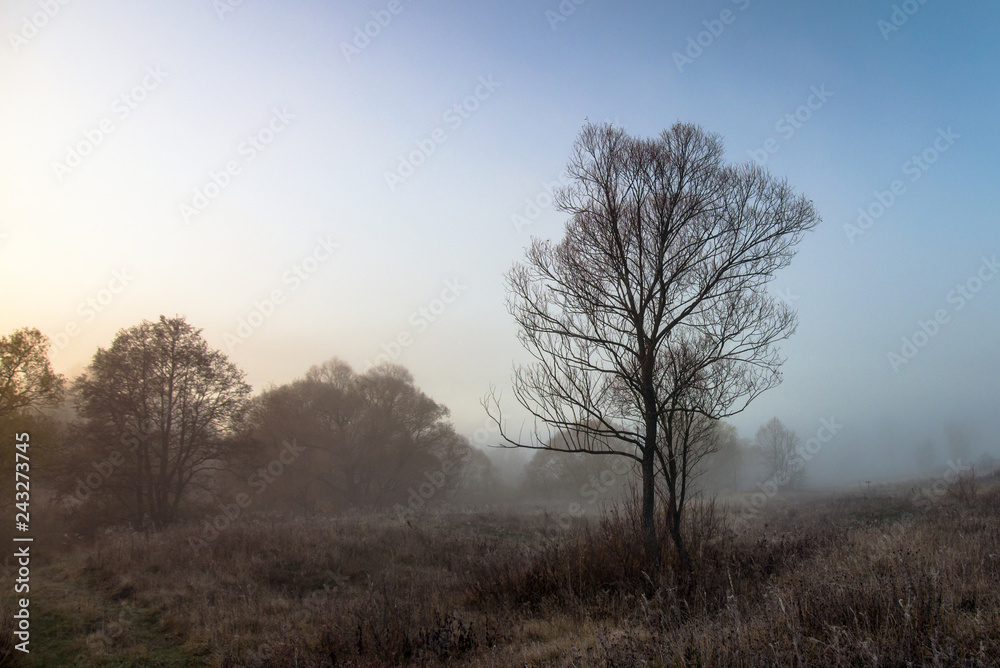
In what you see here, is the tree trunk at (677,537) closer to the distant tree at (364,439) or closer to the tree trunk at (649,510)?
the tree trunk at (649,510)

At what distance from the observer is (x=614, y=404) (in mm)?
8141

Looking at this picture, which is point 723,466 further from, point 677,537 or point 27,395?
point 27,395

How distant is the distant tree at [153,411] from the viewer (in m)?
21.0

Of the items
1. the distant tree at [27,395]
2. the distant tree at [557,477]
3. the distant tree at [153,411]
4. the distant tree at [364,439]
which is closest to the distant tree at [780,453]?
the distant tree at [557,477]

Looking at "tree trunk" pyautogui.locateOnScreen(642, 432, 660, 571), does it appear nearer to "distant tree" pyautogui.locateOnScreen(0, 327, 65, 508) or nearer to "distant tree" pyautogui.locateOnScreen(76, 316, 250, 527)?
"distant tree" pyautogui.locateOnScreen(0, 327, 65, 508)

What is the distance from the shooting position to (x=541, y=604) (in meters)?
6.53

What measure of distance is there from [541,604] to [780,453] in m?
75.5

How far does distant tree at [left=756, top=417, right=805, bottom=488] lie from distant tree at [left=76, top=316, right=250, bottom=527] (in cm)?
6183

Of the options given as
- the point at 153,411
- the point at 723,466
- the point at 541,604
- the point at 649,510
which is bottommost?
the point at 723,466

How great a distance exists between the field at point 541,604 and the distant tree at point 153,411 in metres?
10.5

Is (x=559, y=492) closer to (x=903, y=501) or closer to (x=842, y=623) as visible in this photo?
(x=903, y=501)

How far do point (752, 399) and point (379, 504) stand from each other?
35.1m

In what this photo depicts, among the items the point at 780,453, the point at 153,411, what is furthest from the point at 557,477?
the point at 153,411

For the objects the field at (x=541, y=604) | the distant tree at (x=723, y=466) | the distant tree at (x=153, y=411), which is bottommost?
the distant tree at (x=723, y=466)
